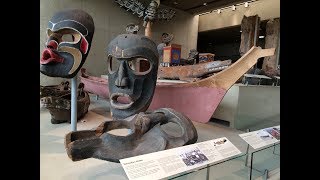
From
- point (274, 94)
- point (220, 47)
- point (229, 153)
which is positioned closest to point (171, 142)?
point (229, 153)

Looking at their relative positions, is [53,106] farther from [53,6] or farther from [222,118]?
[222,118]

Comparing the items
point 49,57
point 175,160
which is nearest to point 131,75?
point 49,57

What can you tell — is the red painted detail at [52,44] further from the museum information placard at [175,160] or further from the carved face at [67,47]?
the museum information placard at [175,160]

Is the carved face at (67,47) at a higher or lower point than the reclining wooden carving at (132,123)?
higher

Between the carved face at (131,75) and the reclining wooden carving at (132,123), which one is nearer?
the reclining wooden carving at (132,123)

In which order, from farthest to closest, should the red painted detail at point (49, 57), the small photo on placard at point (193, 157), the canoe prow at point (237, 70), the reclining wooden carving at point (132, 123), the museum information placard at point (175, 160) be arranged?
1. the canoe prow at point (237, 70)
2. the red painted detail at point (49, 57)
3. the reclining wooden carving at point (132, 123)
4. the small photo on placard at point (193, 157)
5. the museum information placard at point (175, 160)

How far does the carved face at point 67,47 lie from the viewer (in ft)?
4.73

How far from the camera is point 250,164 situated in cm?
122

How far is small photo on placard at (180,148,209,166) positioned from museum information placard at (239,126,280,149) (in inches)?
13.0

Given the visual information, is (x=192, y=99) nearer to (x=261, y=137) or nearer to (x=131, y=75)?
(x=131, y=75)

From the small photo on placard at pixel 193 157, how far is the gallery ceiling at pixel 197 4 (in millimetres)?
5070

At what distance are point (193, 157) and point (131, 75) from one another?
3.04 feet

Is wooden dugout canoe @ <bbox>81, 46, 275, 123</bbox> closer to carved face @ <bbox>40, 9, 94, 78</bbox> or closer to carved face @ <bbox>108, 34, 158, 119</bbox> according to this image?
carved face @ <bbox>108, 34, 158, 119</bbox>

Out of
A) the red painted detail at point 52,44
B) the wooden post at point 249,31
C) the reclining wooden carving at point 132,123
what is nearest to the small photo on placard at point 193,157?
the reclining wooden carving at point 132,123
